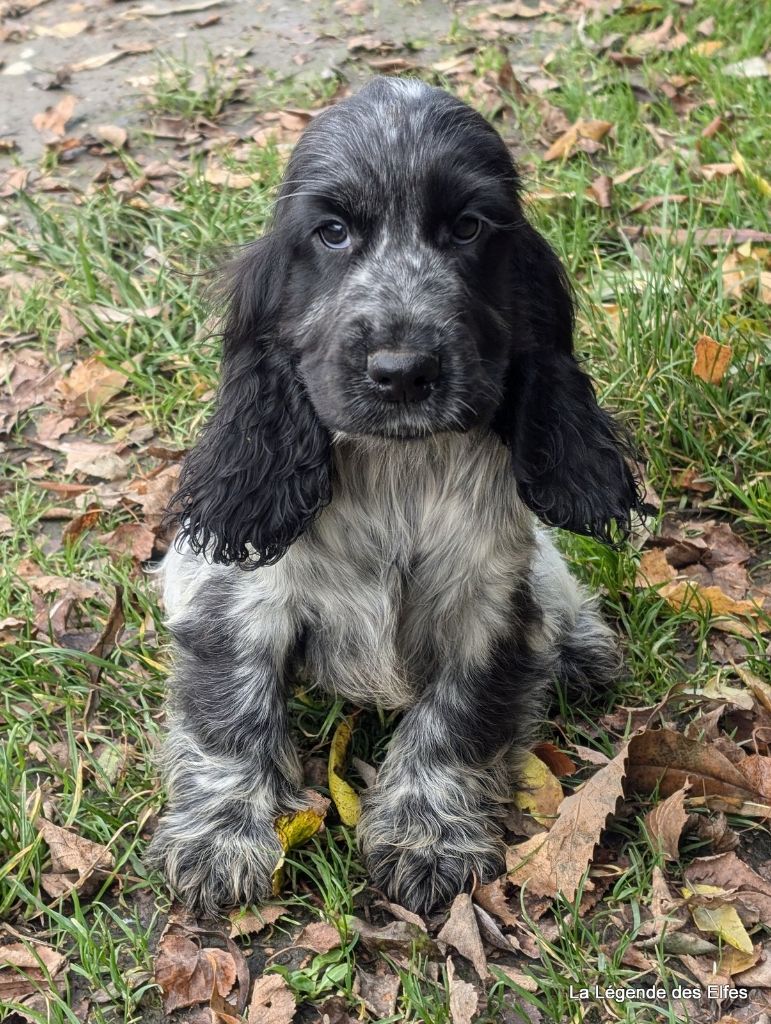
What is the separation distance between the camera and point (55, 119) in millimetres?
6711

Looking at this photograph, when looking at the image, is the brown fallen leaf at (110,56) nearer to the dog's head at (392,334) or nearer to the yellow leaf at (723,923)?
the dog's head at (392,334)

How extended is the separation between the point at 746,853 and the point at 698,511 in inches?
59.3

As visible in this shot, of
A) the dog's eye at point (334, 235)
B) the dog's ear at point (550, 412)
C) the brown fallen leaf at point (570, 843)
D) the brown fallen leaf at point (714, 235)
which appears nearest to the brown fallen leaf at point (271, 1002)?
the brown fallen leaf at point (570, 843)

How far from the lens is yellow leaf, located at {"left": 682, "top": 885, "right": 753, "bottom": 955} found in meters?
3.16

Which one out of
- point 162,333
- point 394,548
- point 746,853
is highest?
point 394,548

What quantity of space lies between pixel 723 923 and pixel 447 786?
826mm

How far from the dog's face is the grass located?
133 cm

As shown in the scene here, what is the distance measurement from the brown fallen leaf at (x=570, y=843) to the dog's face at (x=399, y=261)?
3.71 feet

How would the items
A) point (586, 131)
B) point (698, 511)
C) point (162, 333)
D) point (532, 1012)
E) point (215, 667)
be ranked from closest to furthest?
point (532, 1012)
point (215, 667)
point (698, 511)
point (162, 333)
point (586, 131)

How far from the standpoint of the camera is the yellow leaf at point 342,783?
359 cm

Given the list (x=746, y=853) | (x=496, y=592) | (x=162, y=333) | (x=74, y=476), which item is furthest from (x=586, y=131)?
(x=746, y=853)

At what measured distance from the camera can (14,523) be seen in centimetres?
463

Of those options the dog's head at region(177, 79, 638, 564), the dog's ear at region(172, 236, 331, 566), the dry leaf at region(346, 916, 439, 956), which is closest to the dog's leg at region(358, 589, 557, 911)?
the dry leaf at region(346, 916, 439, 956)

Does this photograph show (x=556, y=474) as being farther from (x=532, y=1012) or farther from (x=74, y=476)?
(x=74, y=476)
